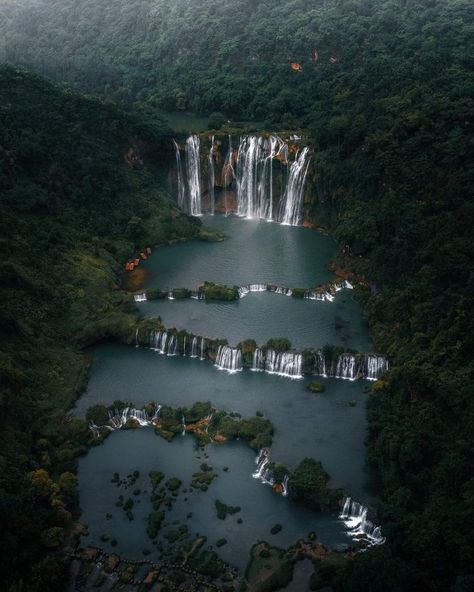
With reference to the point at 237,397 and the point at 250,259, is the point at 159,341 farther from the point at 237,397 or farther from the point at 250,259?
the point at 250,259

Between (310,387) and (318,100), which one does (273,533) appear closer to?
(310,387)

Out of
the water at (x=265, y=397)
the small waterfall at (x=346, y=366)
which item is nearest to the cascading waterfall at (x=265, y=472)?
the water at (x=265, y=397)

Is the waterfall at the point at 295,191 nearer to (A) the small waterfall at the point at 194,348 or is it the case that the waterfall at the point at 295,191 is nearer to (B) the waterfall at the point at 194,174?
(B) the waterfall at the point at 194,174

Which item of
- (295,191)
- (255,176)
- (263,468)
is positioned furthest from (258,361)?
(255,176)

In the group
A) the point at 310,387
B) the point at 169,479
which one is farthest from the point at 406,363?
the point at 169,479

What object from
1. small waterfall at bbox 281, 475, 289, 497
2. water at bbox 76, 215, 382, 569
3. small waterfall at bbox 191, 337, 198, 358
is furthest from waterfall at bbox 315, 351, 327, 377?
small waterfall at bbox 281, 475, 289, 497

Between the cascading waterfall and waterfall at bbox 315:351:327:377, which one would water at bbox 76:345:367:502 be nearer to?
the cascading waterfall
